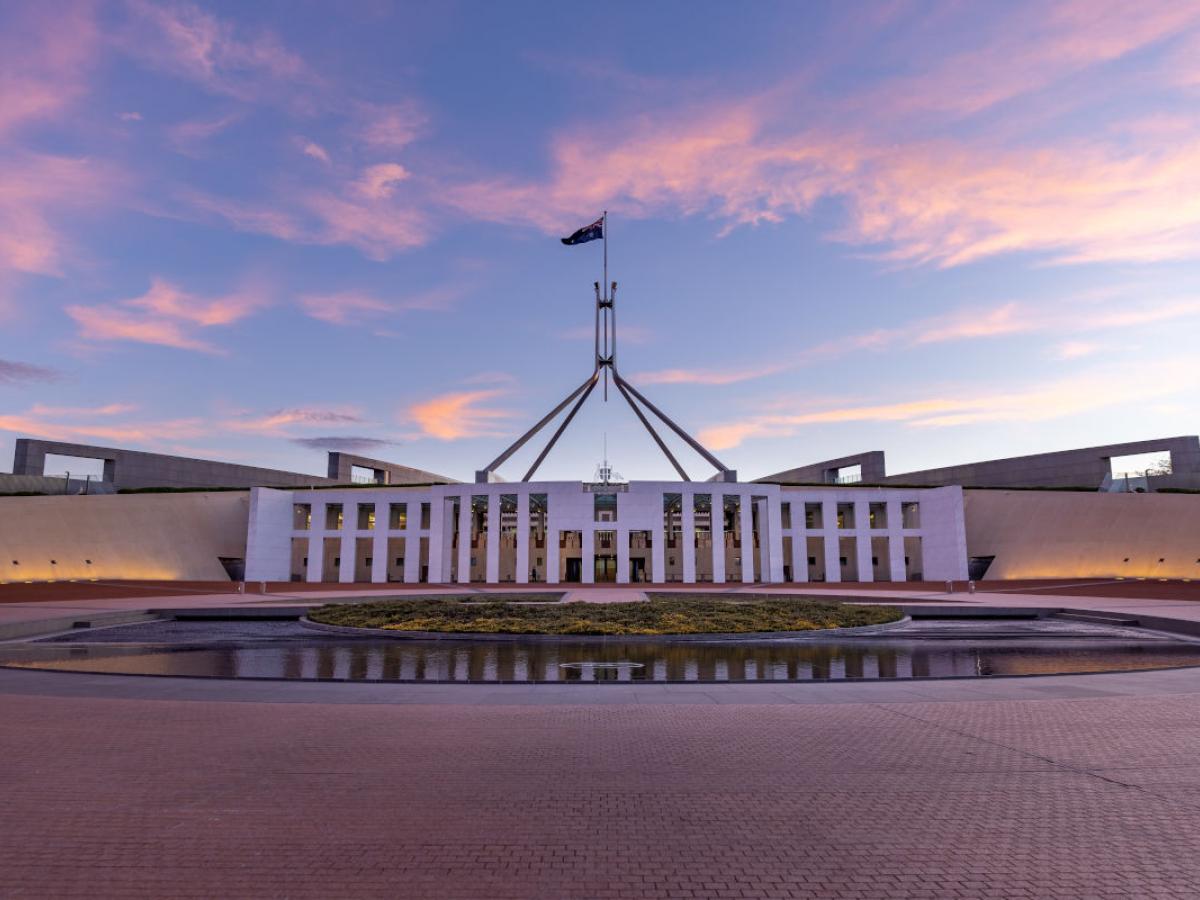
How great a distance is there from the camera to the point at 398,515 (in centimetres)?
5516

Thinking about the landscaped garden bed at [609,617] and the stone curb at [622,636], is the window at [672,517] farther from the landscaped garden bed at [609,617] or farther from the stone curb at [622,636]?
the stone curb at [622,636]

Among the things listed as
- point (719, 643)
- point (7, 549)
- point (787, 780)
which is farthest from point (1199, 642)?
point (7, 549)

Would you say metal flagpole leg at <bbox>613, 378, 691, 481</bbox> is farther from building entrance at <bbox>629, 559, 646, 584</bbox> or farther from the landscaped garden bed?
the landscaped garden bed

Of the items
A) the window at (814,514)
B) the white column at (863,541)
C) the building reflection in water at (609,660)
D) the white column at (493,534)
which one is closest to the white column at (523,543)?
the white column at (493,534)

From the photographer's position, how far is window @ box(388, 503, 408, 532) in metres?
54.3

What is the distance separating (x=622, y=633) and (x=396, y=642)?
6.04 metres

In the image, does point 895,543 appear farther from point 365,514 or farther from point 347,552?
point 347,552

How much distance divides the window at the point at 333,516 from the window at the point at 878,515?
41.4 meters

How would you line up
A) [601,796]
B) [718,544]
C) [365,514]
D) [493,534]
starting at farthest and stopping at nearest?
[365,514]
[718,544]
[493,534]
[601,796]

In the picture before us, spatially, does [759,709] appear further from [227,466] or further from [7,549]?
[227,466]

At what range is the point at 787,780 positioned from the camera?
701cm

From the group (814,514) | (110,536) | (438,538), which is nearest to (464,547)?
(438,538)

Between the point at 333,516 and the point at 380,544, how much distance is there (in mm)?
8667

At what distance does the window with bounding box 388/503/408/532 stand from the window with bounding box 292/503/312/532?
5.90m
